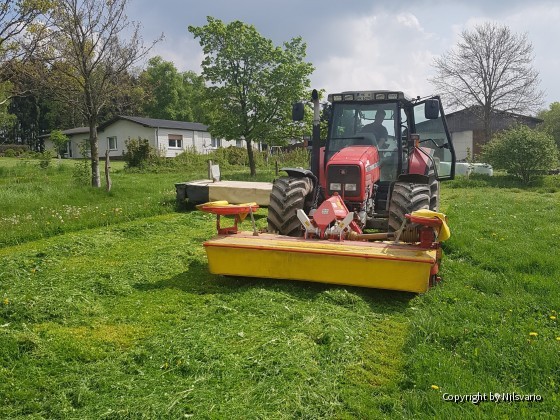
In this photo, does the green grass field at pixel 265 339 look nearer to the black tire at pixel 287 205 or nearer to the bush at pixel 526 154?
the black tire at pixel 287 205

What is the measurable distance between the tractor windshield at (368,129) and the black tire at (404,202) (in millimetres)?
1106

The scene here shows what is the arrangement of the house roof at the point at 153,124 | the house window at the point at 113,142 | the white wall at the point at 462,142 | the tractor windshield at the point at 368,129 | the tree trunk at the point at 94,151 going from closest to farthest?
the tractor windshield at the point at 368,129 < the tree trunk at the point at 94,151 < the house roof at the point at 153,124 < the house window at the point at 113,142 < the white wall at the point at 462,142

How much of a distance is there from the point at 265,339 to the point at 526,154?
1814cm

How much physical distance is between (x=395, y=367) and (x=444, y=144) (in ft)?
18.9

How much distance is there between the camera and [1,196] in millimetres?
10930

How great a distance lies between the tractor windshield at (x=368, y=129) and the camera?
734cm

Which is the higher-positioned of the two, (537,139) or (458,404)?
(537,139)

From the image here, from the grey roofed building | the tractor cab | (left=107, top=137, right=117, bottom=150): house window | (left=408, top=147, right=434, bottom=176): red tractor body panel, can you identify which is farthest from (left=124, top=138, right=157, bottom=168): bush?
the grey roofed building

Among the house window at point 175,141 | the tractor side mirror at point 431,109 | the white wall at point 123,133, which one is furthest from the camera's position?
the house window at point 175,141

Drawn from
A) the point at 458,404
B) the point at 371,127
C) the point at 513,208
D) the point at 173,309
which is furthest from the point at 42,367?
the point at 513,208

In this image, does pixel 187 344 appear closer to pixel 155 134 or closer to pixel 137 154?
pixel 137 154

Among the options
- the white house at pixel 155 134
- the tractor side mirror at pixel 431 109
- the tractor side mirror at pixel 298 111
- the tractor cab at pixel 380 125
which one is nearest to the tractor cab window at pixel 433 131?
the tractor cab at pixel 380 125

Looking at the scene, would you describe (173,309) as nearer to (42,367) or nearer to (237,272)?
(237,272)

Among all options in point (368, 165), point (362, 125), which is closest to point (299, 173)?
point (368, 165)
